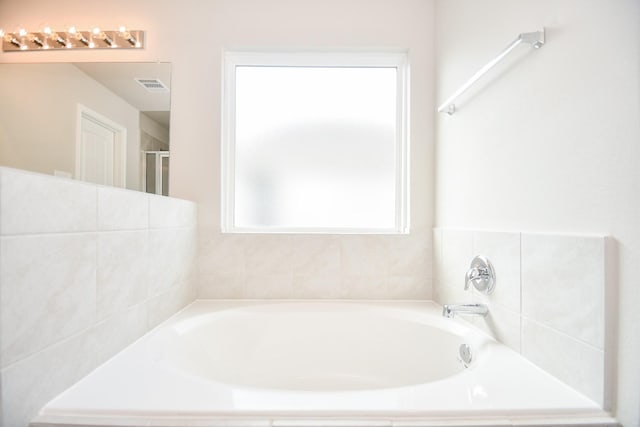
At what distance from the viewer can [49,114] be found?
4.88 ft

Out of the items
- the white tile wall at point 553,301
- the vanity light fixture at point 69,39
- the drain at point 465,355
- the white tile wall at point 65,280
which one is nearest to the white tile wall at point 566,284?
the white tile wall at point 553,301

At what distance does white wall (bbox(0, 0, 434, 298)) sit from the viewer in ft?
5.84

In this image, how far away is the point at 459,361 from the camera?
1.27 m

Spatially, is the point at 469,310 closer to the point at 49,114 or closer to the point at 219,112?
the point at 219,112

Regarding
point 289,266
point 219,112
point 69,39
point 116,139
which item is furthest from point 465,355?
point 69,39

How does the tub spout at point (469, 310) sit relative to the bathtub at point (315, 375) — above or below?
above

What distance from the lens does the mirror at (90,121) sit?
1.47 m

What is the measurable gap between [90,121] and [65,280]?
1006 millimetres

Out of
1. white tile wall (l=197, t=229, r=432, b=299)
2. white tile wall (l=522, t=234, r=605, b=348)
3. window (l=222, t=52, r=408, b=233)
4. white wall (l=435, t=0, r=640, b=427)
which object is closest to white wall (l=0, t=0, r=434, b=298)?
white tile wall (l=197, t=229, r=432, b=299)

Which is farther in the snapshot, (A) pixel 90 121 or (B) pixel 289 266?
(B) pixel 289 266

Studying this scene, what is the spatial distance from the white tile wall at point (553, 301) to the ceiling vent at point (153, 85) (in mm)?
1672

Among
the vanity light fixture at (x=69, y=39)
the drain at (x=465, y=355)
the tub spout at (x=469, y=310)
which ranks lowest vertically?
the drain at (x=465, y=355)

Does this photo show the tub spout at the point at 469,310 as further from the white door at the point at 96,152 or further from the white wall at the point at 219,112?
the white door at the point at 96,152

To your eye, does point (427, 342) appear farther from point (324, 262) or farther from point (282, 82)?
point (282, 82)
